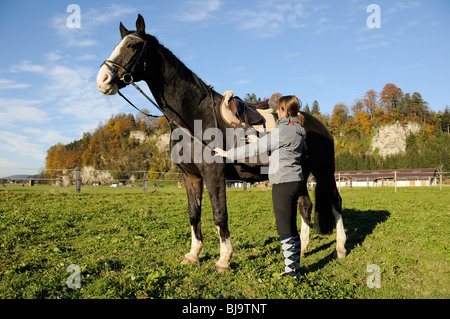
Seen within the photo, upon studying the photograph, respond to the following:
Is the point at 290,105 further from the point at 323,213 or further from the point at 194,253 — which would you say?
the point at 323,213

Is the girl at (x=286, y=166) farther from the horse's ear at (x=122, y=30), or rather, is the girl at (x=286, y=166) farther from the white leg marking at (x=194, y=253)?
the horse's ear at (x=122, y=30)

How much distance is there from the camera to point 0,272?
3.99 m

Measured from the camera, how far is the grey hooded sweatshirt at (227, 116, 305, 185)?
363cm

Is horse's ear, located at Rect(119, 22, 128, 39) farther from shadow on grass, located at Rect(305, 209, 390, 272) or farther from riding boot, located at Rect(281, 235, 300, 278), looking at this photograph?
shadow on grass, located at Rect(305, 209, 390, 272)

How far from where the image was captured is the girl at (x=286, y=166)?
361cm

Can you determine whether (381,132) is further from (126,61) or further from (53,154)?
(53,154)

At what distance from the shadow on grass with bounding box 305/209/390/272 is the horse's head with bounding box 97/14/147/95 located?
401 centimetres

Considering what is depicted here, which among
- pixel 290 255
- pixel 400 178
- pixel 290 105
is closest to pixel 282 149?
pixel 290 105

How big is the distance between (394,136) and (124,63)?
12023cm

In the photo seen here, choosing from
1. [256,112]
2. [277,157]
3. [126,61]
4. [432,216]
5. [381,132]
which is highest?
[381,132]

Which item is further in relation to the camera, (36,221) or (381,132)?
(381,132)

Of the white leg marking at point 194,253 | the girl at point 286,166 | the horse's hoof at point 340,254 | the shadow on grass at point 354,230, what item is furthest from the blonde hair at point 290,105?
the horse's hoof at point 340,254
